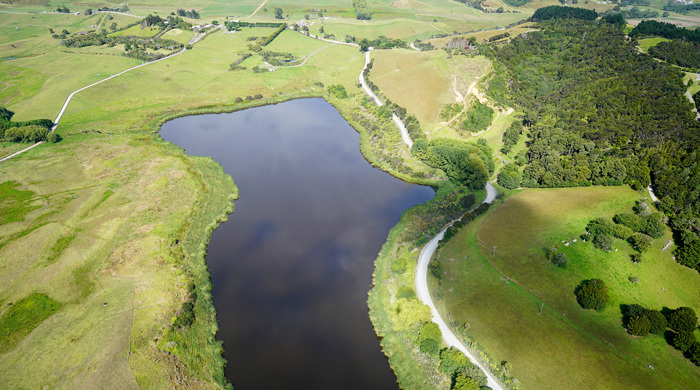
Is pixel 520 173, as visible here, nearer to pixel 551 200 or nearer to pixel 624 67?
pixel 551 200

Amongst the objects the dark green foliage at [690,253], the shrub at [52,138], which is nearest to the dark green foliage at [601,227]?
the dark green foliage at [690,253]

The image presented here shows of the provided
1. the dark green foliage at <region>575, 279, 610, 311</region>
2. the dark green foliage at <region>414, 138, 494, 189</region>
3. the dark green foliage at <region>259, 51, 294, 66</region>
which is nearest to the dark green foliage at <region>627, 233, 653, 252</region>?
the dark green foliage at <region>575, 279, 610, 311</region>

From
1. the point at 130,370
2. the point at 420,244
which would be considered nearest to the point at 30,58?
the point at 130,370

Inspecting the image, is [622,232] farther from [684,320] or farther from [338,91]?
[338,91]

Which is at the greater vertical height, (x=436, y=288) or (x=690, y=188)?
(x=690, y=188)

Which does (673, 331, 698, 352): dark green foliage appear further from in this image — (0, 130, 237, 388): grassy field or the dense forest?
(0, 130, 237, 388): grassy field

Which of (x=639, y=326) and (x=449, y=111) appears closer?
(x=639, y=326)

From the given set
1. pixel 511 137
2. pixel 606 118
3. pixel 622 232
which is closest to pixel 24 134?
pixel 511 137

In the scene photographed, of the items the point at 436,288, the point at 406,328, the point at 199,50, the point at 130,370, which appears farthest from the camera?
the point at 199,50
